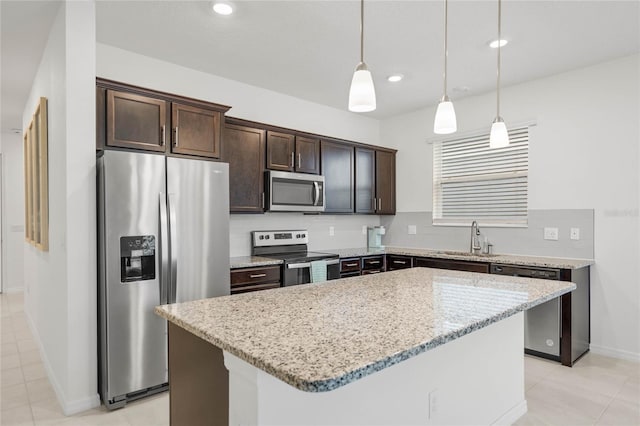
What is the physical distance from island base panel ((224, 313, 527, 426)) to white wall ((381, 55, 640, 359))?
5.90ft

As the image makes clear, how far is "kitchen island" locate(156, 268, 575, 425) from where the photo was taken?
108cm

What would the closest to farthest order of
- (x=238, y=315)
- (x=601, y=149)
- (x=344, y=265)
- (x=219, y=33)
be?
(x=238, y=315) → (x=219, y=33) → (x=601, y=149) → (x=344, y=265)

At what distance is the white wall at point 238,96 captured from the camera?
3.24m

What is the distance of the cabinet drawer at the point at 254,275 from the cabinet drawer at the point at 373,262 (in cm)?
123

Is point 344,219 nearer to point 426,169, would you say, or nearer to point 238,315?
point 426,169

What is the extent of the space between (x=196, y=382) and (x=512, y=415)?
1.82 meters

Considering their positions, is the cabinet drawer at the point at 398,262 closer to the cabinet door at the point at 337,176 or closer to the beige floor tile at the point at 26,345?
the cabinet door at the point at 337,176

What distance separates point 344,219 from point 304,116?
4.61 ft

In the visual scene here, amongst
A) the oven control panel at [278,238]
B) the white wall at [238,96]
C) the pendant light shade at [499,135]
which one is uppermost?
the white wall at [238,96]

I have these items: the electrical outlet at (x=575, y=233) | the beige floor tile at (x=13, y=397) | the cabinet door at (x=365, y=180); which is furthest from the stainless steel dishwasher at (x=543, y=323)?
the beige floor tile at (x=13, y=397)

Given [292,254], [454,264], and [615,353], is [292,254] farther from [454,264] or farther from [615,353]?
[615,353]

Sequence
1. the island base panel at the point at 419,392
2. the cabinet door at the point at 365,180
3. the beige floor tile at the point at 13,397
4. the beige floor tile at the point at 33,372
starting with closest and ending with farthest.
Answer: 1. the island base panel at the point at 419,392
2. the beige floor tile at the point at 13,397
3. the beige floor tile at the point at 33,372
4. the cabinet door at the point at 365,180

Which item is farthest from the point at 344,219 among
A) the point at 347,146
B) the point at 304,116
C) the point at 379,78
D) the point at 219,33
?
the point at 219,33

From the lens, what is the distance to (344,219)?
5.00m
